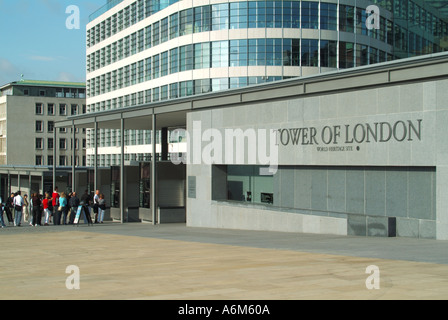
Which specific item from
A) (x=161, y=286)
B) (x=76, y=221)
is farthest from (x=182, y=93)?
(x=161, y=286)

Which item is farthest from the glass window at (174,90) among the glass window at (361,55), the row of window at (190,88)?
the glass window at (361,55)

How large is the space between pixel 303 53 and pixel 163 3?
1468cm

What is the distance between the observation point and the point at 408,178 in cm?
1728

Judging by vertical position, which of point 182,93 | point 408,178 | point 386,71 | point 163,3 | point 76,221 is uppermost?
point 163,3

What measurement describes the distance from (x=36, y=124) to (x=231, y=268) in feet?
325

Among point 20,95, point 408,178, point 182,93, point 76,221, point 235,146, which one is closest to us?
point 408,178

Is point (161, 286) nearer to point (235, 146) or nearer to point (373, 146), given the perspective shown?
point (373, 146)

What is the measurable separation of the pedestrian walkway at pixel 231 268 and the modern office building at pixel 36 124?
292 ft

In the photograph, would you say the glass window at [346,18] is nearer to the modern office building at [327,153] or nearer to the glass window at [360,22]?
the glass window at [360,22]

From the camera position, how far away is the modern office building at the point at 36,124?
336 feet

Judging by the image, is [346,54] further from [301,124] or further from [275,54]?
[301,124]

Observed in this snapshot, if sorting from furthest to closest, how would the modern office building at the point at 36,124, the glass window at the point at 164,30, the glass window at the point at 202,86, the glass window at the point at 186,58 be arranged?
the modern office building at the point at 36,124 → the glass window at the point at 164,30 → the glass window at the point at 186,58 → the glass window at the point at 202,86

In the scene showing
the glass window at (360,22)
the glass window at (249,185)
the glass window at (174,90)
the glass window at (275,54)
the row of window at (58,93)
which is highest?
the row of window at (58,93)

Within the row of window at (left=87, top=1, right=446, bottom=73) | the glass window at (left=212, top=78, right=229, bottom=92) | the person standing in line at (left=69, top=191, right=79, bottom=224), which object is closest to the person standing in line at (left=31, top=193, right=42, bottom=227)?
the person standing in line at (left=69, top=191, right=79, bottom=224)
